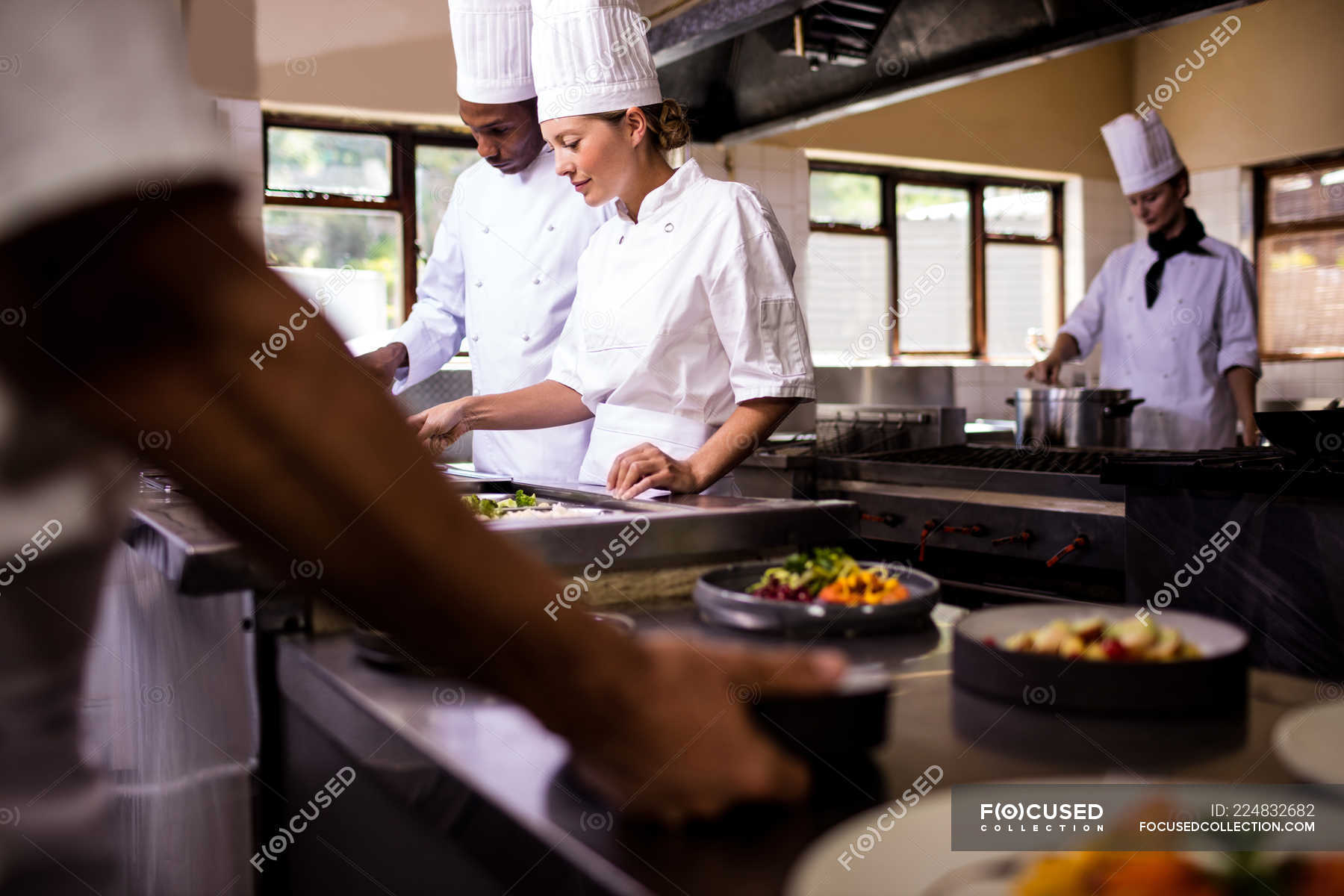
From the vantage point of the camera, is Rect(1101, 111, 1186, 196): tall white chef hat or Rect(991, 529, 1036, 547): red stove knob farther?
Rect(1101, 111, 1186, 196): tall white chef hat

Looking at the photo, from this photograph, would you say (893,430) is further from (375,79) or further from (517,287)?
(375,79)

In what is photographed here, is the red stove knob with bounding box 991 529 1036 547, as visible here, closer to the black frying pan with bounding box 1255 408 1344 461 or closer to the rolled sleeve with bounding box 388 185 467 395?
the black frying pan with bounding box 1255 408 1344 461

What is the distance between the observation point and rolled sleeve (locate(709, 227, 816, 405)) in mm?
1923

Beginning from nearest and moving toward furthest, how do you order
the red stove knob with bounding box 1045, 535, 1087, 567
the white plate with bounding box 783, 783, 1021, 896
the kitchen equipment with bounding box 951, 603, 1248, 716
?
the white plate with bounding box 783, 783, 1021, 896 < the kitchen equipment with bounding box 951, 603, 1248, 716 < the red stove knob with bounding box 1045, 535, 1087, 567

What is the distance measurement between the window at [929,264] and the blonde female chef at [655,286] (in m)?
4.21

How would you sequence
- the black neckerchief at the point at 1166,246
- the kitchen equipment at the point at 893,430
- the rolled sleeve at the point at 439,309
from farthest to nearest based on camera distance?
the black neckerchief at the point at 1166,246 → the kitchen equipment at the point at 893,430 → the rolled sleeve at the point at 439,309

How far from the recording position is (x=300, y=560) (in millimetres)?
611

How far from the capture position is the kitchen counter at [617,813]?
60 centimetres

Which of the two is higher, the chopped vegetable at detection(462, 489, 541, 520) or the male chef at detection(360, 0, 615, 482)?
the male chef at detection(360, 0, 615, 482)

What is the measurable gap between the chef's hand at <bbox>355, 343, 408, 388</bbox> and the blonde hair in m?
0.88

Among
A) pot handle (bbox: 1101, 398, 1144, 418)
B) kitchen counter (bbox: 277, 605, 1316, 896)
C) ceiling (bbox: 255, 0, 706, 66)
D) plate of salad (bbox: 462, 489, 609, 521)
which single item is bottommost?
kitchen counter (bbox: 277, 605, 1316, 896)

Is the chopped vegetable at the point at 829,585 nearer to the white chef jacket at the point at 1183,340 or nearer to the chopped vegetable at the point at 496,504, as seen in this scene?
the chopped vegetable at the point at 496,504

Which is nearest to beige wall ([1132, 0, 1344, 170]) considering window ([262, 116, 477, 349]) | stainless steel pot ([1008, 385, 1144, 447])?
stainless steel pot ([1008, 385, 1144, 447])

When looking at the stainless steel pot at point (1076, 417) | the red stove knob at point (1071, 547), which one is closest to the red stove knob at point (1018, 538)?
the red stove knob at point (1071, 547)
